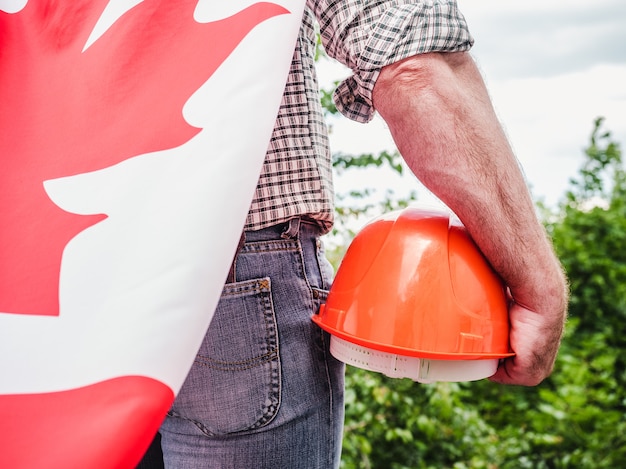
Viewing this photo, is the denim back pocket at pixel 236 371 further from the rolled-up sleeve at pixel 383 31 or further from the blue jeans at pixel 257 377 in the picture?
the rolled-up sleeve at pixel 383 31

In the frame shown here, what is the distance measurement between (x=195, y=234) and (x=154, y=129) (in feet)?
0.60

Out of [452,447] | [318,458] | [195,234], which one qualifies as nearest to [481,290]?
[318,458]

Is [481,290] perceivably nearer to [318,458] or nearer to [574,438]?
[318,458]

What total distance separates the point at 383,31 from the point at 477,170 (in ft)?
0.98

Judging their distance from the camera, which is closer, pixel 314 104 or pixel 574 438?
pixel 314 104

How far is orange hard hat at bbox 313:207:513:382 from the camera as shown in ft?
3.64

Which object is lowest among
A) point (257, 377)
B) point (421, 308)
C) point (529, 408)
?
point (529, 408)

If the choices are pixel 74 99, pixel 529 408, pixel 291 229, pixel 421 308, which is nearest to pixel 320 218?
pixel 291 229

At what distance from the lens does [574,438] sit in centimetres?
328

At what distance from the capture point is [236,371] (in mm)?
1141

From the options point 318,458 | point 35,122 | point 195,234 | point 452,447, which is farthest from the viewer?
point 452,447

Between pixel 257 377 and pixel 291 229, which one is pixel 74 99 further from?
pixel 257 377

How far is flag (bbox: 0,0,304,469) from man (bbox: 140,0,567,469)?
0.80ft

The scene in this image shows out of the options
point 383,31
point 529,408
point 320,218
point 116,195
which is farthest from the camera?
point 529,408
